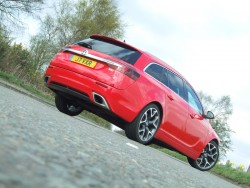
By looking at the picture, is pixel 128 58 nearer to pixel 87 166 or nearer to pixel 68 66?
pixel 68 66

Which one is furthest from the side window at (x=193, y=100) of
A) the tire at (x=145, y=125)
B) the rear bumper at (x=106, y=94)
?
the rear bumper at (x=106, y=94)

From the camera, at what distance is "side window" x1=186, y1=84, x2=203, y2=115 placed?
7.71 m

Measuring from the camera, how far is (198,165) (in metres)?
8.23

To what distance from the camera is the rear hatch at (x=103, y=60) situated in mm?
6102

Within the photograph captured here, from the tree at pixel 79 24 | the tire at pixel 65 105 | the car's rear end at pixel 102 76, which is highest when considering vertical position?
the tree at pixel 79 24

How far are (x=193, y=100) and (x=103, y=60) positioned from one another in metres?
2.47

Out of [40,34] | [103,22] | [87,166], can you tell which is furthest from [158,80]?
[40,34]

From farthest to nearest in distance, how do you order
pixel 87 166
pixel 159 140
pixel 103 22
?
pixel 103 22 → pixel 159 140 → pixel 87 166

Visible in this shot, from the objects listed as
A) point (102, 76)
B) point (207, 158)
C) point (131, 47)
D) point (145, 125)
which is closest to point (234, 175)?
point (207, 158)

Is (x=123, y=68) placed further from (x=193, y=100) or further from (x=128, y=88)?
(x=193, y=100)

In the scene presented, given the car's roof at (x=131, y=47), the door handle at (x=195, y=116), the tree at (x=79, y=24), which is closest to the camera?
the car's roof at (x=131, y=47)

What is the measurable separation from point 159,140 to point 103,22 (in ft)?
88.6

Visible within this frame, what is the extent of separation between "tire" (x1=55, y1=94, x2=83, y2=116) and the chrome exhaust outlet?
1955 millimetres

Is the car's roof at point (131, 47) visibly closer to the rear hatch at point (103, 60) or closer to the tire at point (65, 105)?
the rear hatch at point (103, 60)
